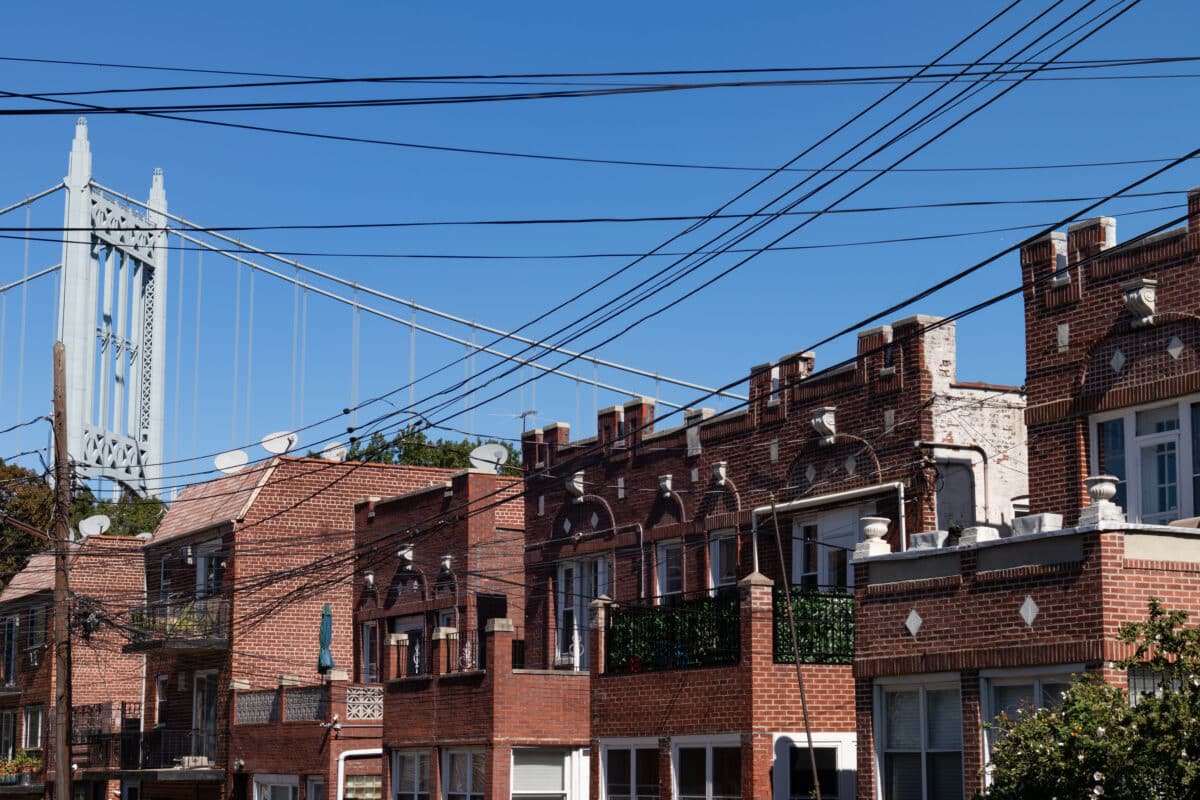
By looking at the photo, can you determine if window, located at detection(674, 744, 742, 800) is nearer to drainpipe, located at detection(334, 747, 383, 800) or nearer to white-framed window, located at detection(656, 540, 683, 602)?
white-framed window, located at detection(656, 540, 683, 602)

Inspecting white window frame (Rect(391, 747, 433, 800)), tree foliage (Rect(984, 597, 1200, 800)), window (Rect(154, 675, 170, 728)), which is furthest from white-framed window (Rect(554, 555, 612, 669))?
window (Rect(154, 675, 170, 728))

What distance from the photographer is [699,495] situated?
103ft

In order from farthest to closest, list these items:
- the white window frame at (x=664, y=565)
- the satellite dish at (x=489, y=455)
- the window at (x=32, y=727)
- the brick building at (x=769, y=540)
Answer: the window at (x=32, y=727)
the satellite dish at (x=489, y=455)
the white window frame at (x=664, y=565)
the brick building at (x=769, y=540)

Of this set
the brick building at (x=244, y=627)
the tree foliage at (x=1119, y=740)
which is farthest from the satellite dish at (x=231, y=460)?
the tree foliage at (x=1119, y=740)

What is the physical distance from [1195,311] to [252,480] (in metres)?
30.0

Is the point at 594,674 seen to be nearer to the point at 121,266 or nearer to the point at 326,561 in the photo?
the point at 326,561

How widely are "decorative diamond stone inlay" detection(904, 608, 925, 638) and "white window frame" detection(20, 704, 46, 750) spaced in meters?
43.2

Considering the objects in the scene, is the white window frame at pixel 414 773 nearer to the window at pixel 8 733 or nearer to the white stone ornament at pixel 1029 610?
the white stone ornament at pixel 1029 610

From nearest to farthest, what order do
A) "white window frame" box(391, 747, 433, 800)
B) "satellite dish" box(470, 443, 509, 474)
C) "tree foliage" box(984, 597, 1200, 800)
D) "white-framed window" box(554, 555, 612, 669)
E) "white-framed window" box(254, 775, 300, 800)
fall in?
"tree foliage" box(984, 597, 1200, 800)
"white window frame" box(391, 747, 433, 800)
"white-framed window" box(554, 555, 612, 669)
"white-framed window" box(254, 775, 300, 800)
"satellite dish" box(470, 443, 509, 474)

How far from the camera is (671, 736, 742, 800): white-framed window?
24953 millimetres

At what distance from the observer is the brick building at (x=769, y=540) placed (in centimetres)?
2469

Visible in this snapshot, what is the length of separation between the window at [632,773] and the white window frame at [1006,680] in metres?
7.81

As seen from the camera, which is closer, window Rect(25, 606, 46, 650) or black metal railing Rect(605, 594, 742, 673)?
black metal railing Rect(605, 594, 742, 673)

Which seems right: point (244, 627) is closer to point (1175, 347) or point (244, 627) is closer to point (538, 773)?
point (538, 773)
